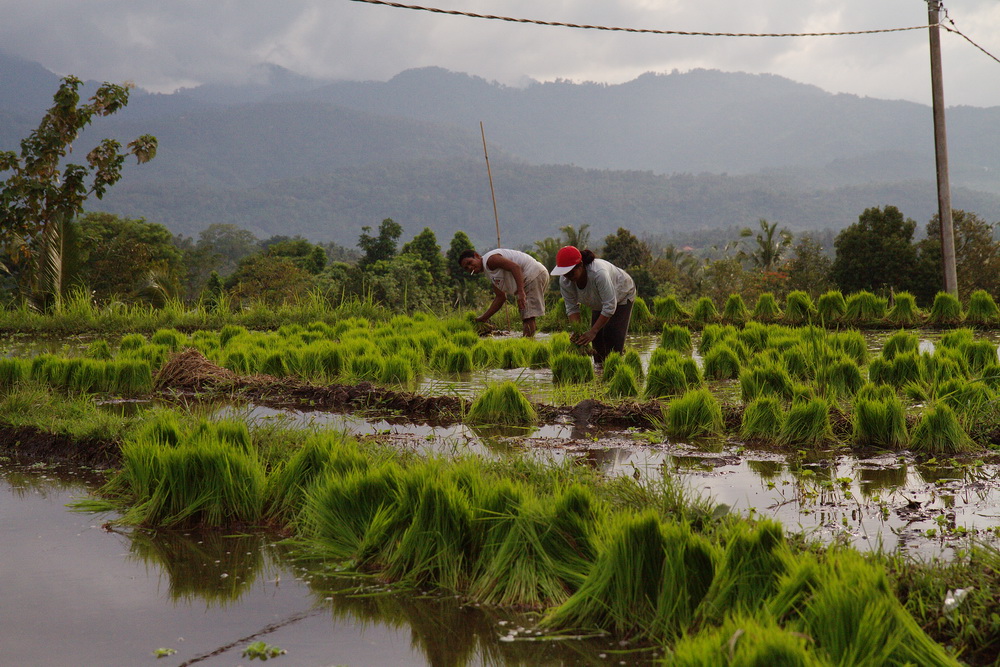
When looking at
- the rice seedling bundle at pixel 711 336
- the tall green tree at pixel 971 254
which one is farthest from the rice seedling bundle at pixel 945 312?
the tall green tree at pixel 971 254

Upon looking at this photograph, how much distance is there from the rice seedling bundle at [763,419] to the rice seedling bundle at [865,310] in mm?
5948

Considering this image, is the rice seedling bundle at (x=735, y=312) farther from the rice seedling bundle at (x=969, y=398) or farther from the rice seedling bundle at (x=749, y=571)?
the rice seedling bundle at (x=749, y=571)

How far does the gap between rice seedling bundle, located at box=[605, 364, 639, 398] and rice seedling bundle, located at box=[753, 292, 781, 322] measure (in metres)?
5.35

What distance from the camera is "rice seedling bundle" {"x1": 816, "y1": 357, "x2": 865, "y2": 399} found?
530 centimetres

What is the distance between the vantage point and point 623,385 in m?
5.68

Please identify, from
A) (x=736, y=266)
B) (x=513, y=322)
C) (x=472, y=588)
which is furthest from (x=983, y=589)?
(x=736, y=266)

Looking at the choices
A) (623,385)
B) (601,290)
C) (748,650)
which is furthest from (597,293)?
(748,650)

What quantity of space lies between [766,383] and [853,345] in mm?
1947

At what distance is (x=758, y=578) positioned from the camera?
2209 millimetres

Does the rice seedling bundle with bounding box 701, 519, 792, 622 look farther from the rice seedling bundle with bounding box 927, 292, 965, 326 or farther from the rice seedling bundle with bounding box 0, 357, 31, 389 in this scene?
the rice seedling bundle with bounding box 927, 292, 965, 326

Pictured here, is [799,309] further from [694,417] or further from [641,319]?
[694,417]

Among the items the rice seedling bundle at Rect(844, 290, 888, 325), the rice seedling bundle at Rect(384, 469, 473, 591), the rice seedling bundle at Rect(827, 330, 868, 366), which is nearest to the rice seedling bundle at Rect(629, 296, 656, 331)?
the rice seedling bundle at Rect(844, 290, 888, 325)

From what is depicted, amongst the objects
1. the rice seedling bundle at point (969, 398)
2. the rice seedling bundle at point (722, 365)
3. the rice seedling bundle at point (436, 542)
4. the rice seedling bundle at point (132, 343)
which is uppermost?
the rice seedling bundle at point (132, 343)

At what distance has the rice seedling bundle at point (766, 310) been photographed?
1045 cm
